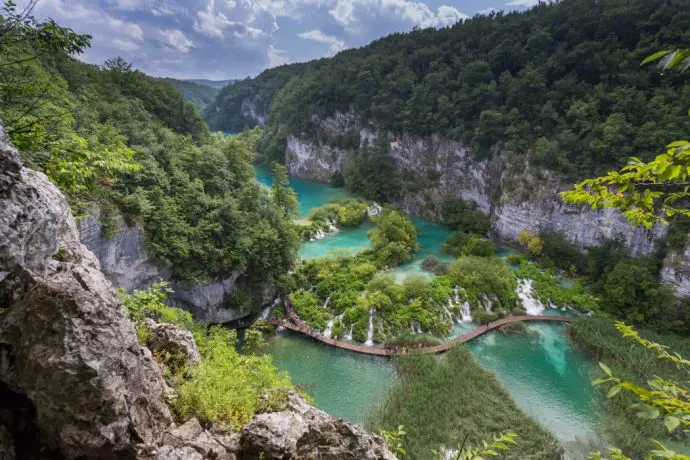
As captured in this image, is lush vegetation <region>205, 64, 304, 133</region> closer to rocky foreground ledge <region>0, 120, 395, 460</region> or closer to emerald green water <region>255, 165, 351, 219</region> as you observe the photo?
emerald green water <region>255, 165, 351, 219</region>

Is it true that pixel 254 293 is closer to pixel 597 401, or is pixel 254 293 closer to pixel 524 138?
pixel 597 401

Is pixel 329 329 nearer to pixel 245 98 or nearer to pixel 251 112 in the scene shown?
pixel 251 112

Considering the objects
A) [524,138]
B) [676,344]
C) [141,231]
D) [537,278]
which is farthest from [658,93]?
[141,231]

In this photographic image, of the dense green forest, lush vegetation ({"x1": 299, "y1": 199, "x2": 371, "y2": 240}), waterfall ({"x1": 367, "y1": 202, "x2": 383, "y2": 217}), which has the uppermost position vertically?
the dense green forest

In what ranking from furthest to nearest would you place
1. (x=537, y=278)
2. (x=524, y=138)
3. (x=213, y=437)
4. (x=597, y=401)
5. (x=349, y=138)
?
(x=349, y=138)
(x=524, y=138)
(x=537, y=278)
(x=597, y=401)
(x=213, y=437)

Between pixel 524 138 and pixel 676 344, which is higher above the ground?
pixel 524 138

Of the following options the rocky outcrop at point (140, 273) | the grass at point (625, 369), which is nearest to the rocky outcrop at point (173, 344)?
the rocky outcrop at point (140, 273)

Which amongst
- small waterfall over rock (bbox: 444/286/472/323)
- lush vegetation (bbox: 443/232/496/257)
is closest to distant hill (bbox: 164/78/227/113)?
lush vegetation (bbox: 443/232/496/257)
